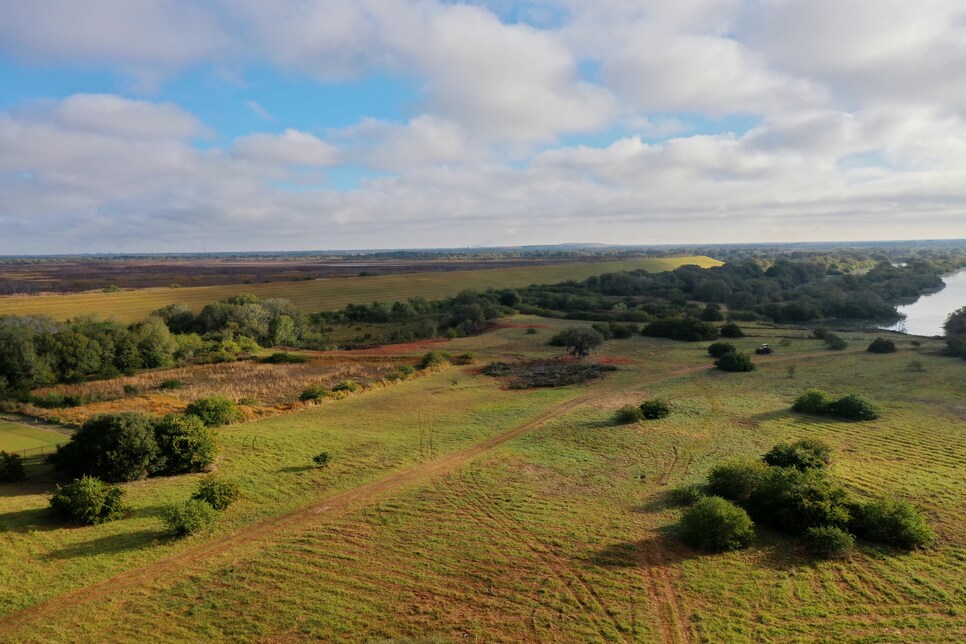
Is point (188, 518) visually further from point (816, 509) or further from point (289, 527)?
point (816, 509)

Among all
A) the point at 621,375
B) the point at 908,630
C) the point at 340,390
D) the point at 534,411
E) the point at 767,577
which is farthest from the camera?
the point at 621,375

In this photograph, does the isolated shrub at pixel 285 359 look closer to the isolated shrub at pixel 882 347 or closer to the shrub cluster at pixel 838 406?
the shrub cluster at pixel 838 406

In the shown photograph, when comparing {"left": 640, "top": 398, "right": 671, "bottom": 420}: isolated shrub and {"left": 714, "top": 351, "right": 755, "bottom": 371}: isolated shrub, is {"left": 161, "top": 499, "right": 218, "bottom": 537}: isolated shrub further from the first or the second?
{"left": 714, "top": 351, "right": 755, "bottom": 371}: isolated shrub

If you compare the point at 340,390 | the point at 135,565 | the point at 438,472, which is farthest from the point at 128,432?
the point at 340,390

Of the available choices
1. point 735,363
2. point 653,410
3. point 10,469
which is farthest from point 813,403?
point 10,469

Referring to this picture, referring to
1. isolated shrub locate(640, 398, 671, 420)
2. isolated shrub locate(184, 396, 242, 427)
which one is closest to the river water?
isolated shrub locate(640, 398, 671, 420)

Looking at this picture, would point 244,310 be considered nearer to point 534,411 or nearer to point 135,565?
point 534,411
